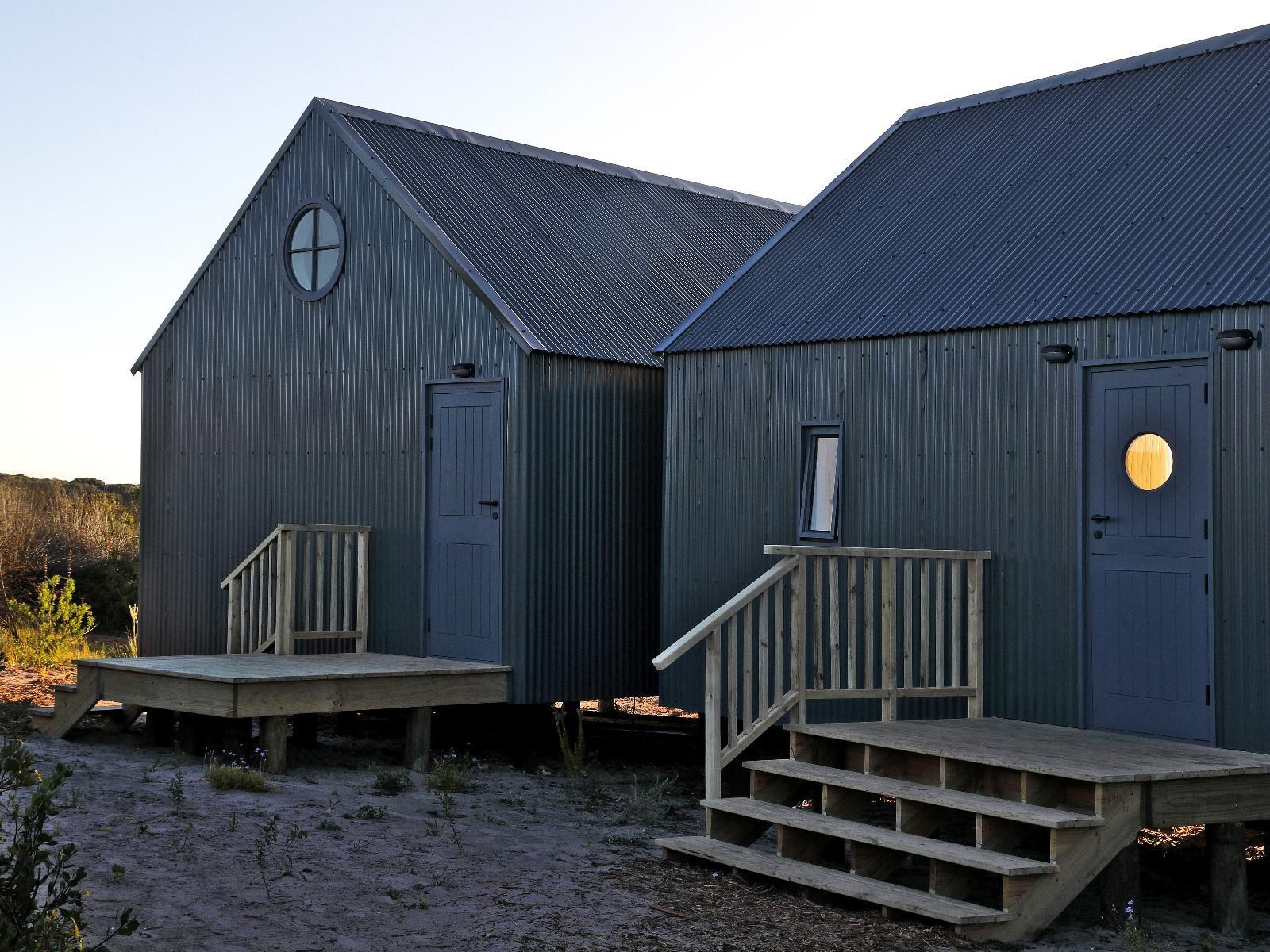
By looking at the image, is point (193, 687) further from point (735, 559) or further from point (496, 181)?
point (496, 181)

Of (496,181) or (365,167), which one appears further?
(496,181)

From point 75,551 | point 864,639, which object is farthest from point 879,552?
point 75,551

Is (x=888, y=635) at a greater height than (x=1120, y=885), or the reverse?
(x=888, y=635)

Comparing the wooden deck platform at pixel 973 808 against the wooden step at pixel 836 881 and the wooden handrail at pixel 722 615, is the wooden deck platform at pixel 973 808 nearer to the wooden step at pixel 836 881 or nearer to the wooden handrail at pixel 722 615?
the wooden step at pixel 836 881

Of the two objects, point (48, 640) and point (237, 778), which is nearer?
point (237, 778)

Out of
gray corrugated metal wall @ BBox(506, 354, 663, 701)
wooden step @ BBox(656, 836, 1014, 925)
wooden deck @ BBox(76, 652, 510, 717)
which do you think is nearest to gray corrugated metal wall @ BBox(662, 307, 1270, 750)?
gray corrugated metal wall @ BBox(506, 354, 663, 701)

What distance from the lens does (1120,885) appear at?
854 centimetres

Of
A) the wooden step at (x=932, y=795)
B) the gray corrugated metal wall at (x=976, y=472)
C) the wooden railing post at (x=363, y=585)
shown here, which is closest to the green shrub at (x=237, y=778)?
the wooden railing post at (x=363, y=585)

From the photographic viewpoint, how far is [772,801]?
1012cm

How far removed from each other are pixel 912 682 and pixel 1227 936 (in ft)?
9.17

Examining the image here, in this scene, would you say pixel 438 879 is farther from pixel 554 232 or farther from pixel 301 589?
pixel 554 232

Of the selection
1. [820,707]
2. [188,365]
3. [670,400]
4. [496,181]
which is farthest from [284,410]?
[820,707]

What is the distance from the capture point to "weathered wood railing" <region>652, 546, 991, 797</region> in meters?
10.1

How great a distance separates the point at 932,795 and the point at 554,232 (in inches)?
330
